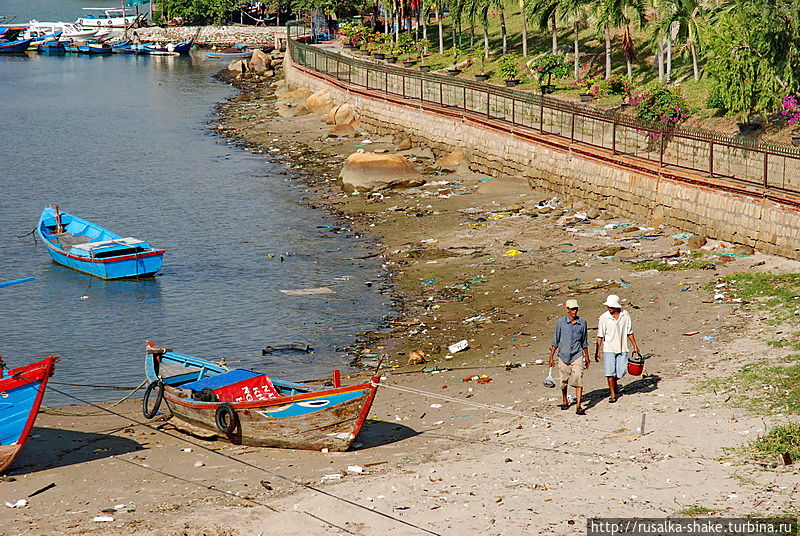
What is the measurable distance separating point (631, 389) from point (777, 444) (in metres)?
3.05

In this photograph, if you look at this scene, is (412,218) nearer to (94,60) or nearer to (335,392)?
(335,392)

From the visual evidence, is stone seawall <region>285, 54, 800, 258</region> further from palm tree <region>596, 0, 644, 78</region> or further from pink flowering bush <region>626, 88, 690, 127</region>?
palm tree <region>596, 0, 644, 78</region>

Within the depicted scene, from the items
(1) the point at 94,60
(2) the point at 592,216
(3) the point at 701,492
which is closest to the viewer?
(3) the point at 701,492

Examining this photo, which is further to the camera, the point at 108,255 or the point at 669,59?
the point at 669,59

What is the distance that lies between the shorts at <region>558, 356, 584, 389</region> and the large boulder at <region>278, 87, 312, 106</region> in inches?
1666

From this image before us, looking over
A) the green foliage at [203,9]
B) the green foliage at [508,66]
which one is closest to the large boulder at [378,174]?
the green foliage at [508,66]

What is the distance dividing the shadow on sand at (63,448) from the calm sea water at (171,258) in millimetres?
2532

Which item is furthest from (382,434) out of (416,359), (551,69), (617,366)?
(551,69)

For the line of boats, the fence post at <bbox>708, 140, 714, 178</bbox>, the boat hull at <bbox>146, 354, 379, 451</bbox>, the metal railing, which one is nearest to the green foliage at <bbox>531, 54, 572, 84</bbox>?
the metal railing

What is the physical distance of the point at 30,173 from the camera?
40.0 metres

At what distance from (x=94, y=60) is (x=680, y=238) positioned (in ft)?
271

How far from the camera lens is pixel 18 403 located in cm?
1223

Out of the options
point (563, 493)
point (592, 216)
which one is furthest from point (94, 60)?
point (563, 493)

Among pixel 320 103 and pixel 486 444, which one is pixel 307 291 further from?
pixel 320 103
